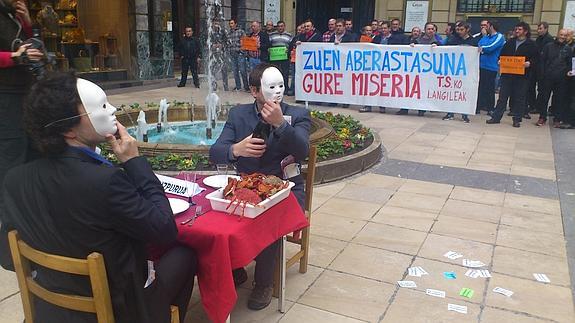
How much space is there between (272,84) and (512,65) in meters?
7.18

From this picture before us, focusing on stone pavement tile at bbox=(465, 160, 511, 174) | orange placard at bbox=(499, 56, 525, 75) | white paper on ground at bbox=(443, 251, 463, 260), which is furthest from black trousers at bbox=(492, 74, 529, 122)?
white paper on ground at bbox=(443, 251, 463, 260)

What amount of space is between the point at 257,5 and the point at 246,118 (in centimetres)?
1531

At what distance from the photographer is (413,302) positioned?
3203mm

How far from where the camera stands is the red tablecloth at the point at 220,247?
233 centimetres

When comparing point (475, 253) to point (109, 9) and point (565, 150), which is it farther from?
point (109, 9)

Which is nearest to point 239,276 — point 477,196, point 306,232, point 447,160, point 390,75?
point 306,232

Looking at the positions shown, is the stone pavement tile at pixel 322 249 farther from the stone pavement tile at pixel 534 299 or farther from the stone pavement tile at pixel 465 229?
the stone pavement tile at pixel 534 299

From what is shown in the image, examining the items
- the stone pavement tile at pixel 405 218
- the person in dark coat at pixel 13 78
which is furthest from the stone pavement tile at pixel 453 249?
the person in dark coat at pixel 13 78

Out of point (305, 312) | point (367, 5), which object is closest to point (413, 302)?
point (305, 312)

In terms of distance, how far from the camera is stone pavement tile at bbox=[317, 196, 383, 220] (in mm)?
4680

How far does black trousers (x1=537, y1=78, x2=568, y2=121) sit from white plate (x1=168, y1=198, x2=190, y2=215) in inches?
334

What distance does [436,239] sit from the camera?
4180 millimetres

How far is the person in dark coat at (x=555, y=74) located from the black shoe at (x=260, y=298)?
7903 mm

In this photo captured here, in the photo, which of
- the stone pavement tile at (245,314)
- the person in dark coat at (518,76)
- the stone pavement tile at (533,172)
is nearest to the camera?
the stone pavement tile at (245,314)
